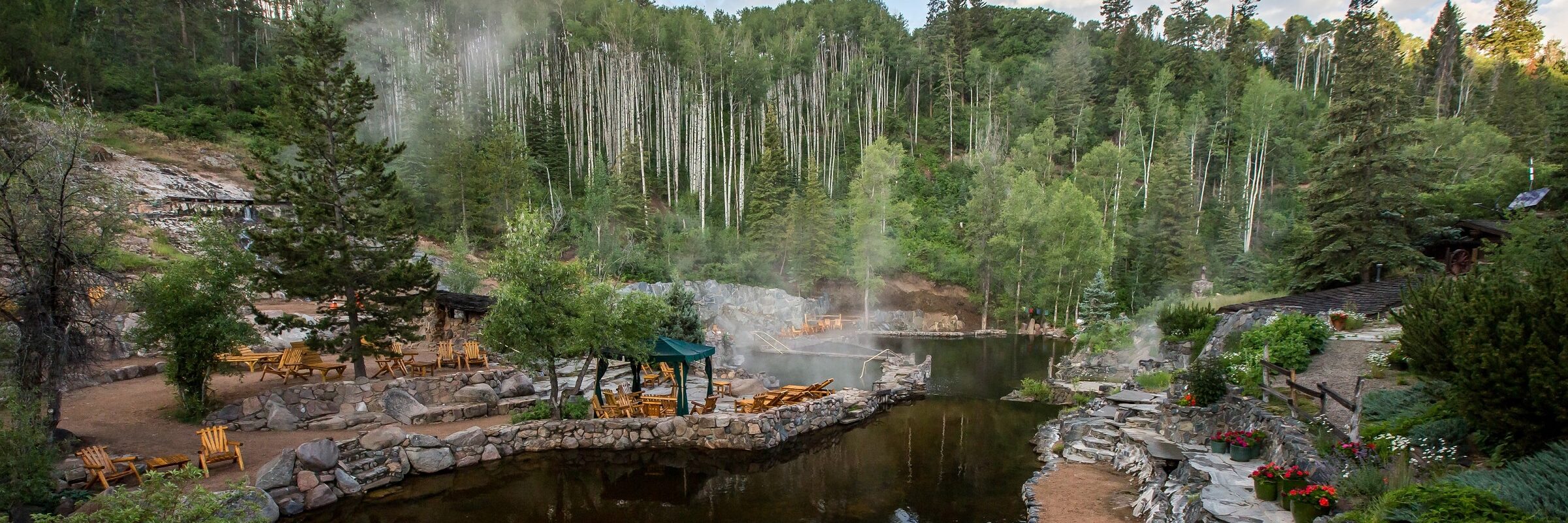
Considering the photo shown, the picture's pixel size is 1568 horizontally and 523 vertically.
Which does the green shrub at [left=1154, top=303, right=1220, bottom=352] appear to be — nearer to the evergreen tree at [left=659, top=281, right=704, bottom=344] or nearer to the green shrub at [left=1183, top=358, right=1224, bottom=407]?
the green shrub at [left=1183, top=358, right=1224, bottom=407]

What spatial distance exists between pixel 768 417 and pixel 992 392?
27.8 ft

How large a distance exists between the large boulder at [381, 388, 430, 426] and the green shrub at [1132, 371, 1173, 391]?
1817cm

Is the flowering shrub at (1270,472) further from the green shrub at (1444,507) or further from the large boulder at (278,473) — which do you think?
the large boulder at (278,473)

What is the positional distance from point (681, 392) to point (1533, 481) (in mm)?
13016

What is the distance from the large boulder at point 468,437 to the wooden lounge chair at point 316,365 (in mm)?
4320

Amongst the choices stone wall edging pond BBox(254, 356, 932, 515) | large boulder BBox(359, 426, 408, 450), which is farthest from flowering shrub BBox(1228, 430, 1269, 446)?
large boulder BBox(359, 426, 408, 450)

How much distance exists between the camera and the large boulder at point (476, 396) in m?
15.6

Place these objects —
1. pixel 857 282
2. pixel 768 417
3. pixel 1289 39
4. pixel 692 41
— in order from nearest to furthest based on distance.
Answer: pixel 768 417, pixel 857 282, pixel 692 41, pixel 1289 39

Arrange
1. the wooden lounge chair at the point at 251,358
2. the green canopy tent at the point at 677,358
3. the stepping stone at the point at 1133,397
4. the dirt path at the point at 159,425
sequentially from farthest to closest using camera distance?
1. the stepping stone at the point at 1133,397
2. the wooden lounge chair at the point at 251,358
3. the green canopy tent at the point at 677,358
4. the dirt path at the point at 159,425

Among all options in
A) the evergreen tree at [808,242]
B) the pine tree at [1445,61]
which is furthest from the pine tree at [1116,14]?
the evergreen tree at [808,242]

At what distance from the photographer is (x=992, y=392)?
66.3 ft

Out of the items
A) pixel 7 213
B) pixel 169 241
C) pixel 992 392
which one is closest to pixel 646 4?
pixel 169 241

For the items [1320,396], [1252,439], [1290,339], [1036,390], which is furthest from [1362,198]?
[1252,439]

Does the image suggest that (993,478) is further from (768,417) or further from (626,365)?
(626,365)
